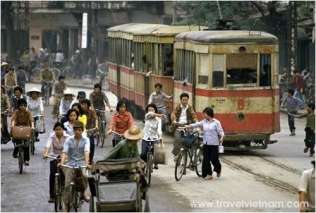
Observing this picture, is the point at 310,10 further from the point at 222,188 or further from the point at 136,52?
the point at 222,188

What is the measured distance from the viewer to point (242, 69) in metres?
24.1

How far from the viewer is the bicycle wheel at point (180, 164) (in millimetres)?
19484

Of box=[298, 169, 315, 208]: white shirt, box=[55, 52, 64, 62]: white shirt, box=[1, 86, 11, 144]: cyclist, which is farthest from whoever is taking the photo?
box=[55, 52, 64, 62]: white shirt

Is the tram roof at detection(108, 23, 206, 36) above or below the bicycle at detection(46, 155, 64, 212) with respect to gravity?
above

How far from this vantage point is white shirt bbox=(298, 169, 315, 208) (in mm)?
11742

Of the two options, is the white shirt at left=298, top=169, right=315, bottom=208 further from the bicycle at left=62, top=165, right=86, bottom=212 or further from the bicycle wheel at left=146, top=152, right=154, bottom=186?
the bicycle wheel at left=146, top=152, right=154, bottom=186

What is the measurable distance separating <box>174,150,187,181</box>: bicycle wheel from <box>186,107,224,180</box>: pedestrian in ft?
1.16

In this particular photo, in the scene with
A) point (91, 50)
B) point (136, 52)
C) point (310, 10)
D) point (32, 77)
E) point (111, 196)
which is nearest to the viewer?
point (111, 196)

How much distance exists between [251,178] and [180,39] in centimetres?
761

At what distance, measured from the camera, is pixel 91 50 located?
6050 cm

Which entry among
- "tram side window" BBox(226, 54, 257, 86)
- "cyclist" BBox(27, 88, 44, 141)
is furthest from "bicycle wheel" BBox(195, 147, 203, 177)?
"cyclist" BBox(27, 88, 44, 141)

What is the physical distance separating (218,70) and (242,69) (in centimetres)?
54

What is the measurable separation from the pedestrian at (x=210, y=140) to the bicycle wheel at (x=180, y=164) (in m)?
0.35

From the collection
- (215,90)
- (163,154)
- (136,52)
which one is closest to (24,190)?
(163,154)
